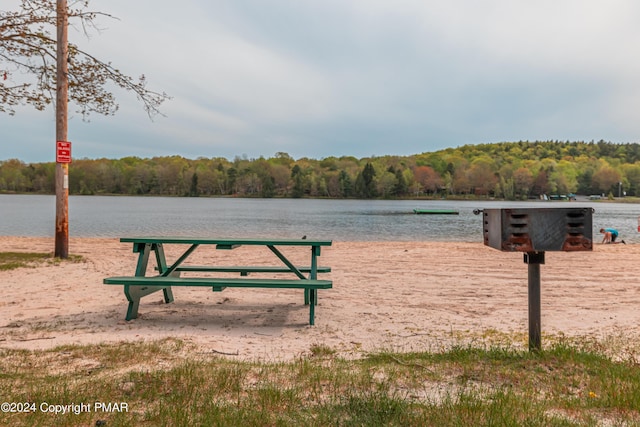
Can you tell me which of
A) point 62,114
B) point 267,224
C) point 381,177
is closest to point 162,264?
point 62,114

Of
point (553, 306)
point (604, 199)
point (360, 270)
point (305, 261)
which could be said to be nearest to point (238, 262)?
point (305, 261)

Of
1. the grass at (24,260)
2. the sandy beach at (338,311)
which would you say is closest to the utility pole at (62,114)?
the grass at (24,260)

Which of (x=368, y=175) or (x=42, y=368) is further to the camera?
(x=368, y=175)

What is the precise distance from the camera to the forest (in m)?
142

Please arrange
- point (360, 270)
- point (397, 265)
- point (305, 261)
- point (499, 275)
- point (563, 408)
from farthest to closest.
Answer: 1. point (305, 261)
2. point (397, 265)
3. point (360, 270)
4. point (499, 275)
5. point (563, 408)

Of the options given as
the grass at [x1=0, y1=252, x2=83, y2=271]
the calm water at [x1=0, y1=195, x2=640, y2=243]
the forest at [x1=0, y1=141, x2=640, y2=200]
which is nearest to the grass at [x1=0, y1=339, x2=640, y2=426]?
the calm water at [x1=0, y1=195, x2=640, y2=243]

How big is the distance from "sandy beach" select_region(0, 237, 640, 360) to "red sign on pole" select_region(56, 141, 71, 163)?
2.52 meters

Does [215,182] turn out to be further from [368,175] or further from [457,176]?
[457,176]

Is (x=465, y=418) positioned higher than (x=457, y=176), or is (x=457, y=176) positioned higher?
(x=457, y=176)

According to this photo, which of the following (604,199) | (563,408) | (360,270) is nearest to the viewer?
(563,408)

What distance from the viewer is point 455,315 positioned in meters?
5.95

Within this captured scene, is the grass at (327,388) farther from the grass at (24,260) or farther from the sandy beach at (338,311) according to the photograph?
the grass at (24,260)

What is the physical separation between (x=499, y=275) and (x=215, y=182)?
152 meters

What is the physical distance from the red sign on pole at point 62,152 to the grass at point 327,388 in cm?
750
